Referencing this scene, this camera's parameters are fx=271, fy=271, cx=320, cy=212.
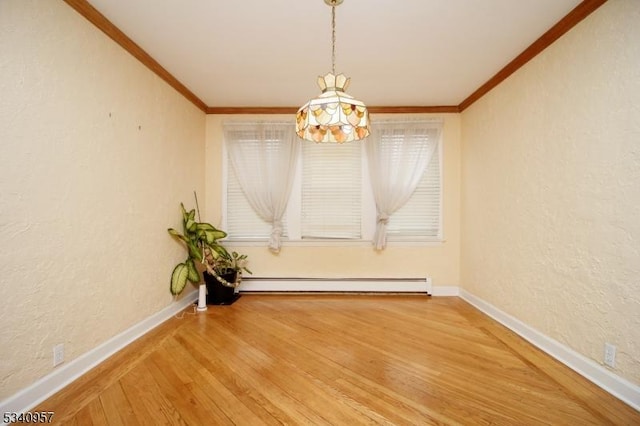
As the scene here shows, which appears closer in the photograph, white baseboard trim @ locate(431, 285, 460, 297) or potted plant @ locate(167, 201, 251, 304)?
potted plant @ locate(167, 201, 251, 304)

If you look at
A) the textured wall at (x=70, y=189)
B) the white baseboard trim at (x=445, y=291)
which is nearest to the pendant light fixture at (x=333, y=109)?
the textured wall at (x=70, y=189)

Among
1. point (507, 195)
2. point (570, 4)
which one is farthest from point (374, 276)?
point (570, 4)

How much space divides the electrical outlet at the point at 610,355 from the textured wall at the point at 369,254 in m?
2.02

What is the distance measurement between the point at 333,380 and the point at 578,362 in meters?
1.79

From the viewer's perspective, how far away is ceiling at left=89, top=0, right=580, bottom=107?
1969 mm

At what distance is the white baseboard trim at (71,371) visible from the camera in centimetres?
154

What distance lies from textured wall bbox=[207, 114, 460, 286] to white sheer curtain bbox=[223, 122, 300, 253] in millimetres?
202

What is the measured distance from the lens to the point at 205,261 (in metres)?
3.28

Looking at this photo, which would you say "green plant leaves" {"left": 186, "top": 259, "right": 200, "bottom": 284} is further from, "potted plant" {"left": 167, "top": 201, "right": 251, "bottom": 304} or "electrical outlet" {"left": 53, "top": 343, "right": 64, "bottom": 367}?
"electrical outlet" {"left": 53, "top": 343, "right": 64, "bottom": 367}

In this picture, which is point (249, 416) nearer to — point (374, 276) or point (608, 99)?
point (374, 276)

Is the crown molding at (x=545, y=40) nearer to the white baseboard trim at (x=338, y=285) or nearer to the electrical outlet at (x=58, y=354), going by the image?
the white baseboard trim at (x=338, y=285)

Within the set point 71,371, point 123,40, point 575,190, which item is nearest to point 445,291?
point 575,190

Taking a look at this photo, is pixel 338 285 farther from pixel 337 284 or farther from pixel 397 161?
pixel 397 161

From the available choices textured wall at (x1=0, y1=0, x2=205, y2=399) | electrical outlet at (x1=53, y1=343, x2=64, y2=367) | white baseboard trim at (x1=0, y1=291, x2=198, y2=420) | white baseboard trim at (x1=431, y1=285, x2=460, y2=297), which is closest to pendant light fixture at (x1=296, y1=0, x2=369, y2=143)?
textured wall at (x1=0, y1=0, x2=205, y2=399)
